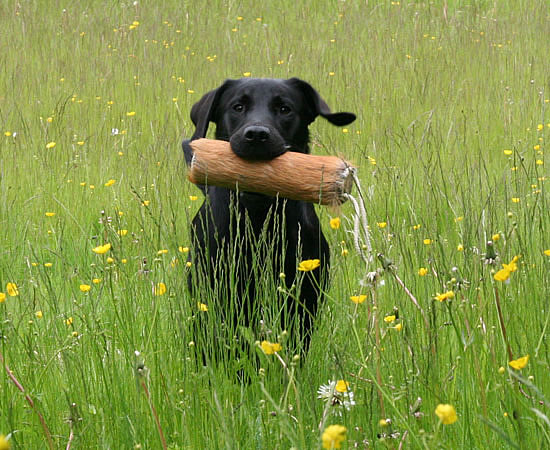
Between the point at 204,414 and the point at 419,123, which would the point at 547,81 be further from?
the point at 204,414

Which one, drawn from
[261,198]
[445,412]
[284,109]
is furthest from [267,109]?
[445,412]

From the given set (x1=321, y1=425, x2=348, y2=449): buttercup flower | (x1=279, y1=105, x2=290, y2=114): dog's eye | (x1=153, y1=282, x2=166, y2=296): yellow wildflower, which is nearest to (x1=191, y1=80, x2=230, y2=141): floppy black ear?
(x1=279, y1=105, x2=290, y2=114): dog's eye

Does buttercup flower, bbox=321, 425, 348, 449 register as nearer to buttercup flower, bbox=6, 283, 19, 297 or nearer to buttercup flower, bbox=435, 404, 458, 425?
buttercup flower, bbox=435, 404, 458, 425

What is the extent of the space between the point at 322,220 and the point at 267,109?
3.35 feet

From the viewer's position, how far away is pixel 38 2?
33.0 feet

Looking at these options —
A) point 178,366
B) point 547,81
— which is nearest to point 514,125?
point 547,81

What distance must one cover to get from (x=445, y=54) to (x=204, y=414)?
21.0 ft

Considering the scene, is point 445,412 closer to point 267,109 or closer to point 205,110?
point 267,109

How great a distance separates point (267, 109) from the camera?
3.49 m

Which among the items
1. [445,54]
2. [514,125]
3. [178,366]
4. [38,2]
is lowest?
[178,366]

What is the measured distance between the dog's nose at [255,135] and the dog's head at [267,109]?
205 mm

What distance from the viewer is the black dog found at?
305 centimetres

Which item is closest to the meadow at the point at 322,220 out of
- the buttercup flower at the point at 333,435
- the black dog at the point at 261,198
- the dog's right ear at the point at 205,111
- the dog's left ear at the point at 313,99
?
the buttercup flower at the point at 333,435

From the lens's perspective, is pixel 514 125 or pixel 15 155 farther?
pixel 514 125
